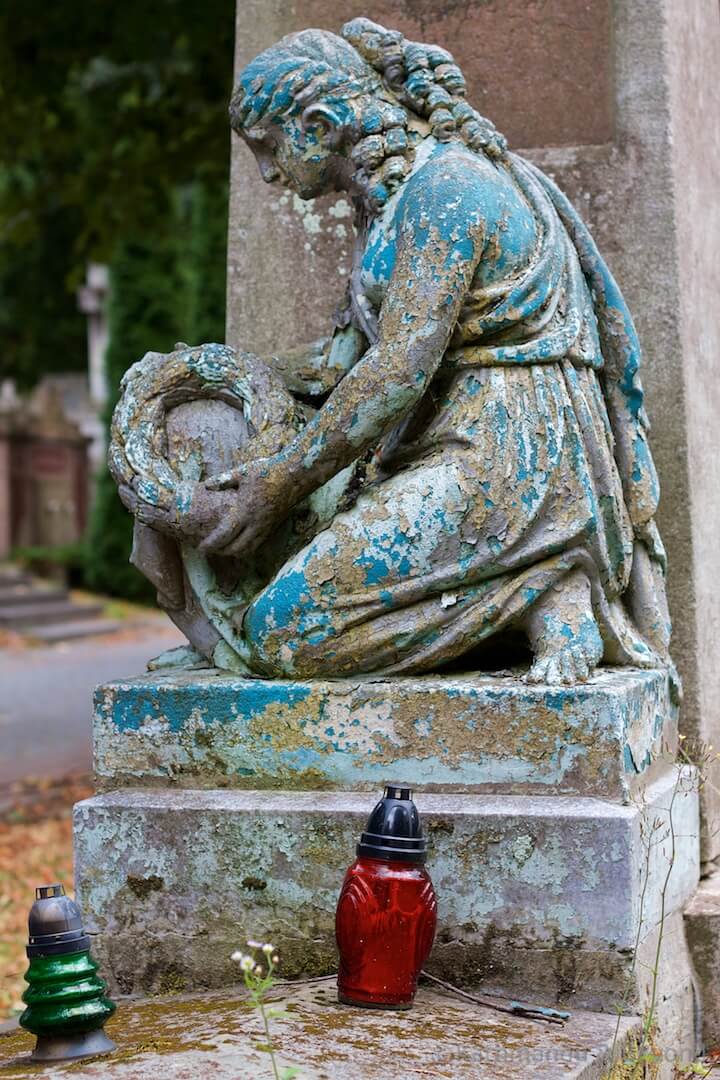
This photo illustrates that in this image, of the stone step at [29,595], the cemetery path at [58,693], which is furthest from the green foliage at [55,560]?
the cemetery path at [58,693]

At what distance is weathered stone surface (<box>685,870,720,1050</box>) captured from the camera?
3637 mm

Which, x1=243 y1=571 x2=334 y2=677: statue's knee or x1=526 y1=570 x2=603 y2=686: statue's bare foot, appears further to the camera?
x1=243 y1=571 x2=334 y2=677: statue's knee

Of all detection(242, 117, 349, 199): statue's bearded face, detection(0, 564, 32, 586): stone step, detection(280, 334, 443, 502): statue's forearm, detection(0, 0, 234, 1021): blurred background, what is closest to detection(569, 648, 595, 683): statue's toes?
detection(280, 334, 443, 502): statue's forearm

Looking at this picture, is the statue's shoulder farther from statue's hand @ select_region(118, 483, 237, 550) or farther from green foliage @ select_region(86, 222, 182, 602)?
green foliage @ select_region(86, 222, 182, 602)

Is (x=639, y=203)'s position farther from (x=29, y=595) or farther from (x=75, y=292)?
(x=29, y=595)

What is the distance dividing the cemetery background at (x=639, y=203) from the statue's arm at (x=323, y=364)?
0.55 m

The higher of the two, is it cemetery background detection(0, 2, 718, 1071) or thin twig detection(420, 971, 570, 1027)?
cemetery background detection(0, 2, 718, 1071)

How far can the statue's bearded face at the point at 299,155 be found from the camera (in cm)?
354

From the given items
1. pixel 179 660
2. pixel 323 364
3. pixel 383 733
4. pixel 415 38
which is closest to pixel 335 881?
pixel 383 733

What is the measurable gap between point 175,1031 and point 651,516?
162cm

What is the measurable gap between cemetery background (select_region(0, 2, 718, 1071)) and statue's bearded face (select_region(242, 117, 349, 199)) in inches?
30.1

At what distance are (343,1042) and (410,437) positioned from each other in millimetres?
1403

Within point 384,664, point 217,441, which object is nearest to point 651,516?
point 384,664

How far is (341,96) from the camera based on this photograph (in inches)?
138
